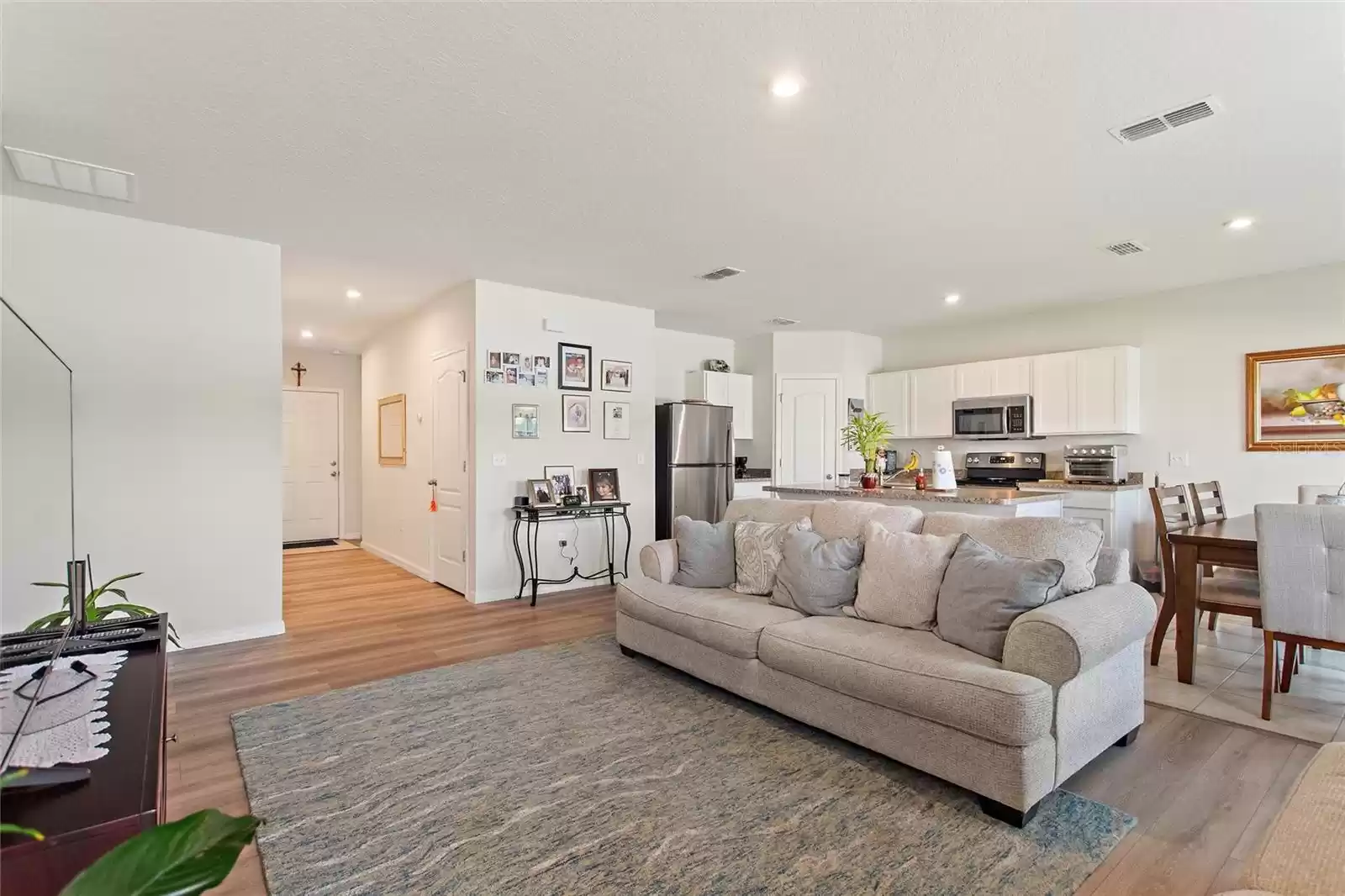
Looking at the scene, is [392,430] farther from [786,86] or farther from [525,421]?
[786,86]

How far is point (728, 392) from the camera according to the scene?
738 cm

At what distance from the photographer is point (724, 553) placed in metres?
3.57

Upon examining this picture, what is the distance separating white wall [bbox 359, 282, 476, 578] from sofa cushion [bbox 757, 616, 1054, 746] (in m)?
3.60

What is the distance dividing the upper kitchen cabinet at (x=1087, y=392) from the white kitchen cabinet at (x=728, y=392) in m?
2.91

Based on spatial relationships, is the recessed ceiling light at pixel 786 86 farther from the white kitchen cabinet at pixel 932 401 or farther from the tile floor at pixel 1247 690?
the white kitchen cabinet at pixel 932 401

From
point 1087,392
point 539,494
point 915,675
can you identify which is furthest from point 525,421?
point 1087,392

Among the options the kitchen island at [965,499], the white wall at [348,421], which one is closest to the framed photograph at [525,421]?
the kitchen island at [965,499]

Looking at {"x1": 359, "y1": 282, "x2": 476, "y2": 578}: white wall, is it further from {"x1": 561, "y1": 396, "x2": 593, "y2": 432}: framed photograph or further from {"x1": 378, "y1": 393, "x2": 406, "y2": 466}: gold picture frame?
{"x1": 561, "y1": 396, "x2": 593, "y2": 432}: framed photograph

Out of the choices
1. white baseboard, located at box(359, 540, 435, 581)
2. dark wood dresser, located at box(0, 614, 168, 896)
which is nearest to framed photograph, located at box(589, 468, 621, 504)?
white baseboard, located at box(359, 540, 435, 581)

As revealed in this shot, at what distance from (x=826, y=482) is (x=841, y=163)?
4569 mm

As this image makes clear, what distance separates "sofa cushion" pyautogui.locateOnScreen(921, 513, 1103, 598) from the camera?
2541 mm

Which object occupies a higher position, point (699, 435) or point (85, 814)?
point (699, 435)

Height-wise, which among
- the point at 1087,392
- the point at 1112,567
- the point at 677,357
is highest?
the point at 677,357

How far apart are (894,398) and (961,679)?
18.1 ft
